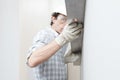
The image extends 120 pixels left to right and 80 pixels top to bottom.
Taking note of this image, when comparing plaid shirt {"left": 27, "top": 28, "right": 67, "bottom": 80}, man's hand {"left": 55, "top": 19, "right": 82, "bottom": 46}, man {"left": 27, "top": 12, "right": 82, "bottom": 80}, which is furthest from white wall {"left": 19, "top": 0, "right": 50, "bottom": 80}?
man's hand {"left": 55, "top": 19, "right": 82, "bottom": 46}

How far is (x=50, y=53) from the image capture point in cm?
119

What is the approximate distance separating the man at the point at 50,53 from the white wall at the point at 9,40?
2.04 feet

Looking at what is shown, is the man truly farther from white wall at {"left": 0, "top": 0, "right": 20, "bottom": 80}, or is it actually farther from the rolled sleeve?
white wall at {"left": 0, "top": 0, "right": 20, "bottom": 80}

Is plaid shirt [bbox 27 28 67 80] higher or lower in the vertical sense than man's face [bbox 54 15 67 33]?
lower

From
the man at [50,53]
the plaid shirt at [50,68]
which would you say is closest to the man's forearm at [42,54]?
the man at [50,53]

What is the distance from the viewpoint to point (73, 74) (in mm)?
1974

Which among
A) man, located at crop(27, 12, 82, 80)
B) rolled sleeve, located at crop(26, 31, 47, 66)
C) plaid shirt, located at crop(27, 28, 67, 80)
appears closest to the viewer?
man, located at crop(27, 12, 82, 80)

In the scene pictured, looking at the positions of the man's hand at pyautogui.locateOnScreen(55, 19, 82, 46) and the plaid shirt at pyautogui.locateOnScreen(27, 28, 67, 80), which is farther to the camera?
the plaid shirt at pyautogui.locateOnScreen(27, 28, 67, 80)

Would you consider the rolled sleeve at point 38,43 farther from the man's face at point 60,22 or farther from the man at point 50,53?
the man's face at point 60,22

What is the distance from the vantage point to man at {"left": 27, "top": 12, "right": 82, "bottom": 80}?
113cm

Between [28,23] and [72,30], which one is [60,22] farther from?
[72,30]

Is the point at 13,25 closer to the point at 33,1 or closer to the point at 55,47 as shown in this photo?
the point at 33,1

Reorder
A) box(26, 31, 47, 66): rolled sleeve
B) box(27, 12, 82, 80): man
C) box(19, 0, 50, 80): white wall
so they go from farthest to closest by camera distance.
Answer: box(19, 0, 50, 80): white wall < box(26, 31, 47, 66): rolled sleeve < box(27, 12, 82, 80): man

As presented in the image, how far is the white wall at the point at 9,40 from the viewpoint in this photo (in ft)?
7.24
